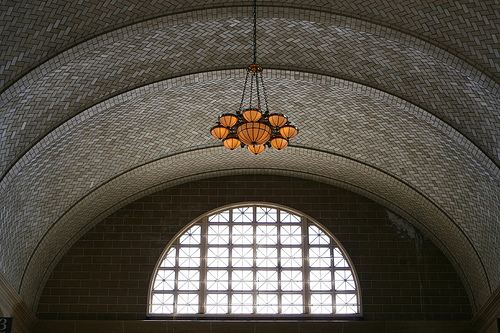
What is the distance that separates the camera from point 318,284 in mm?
18859

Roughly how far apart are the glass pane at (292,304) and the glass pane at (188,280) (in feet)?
7.50

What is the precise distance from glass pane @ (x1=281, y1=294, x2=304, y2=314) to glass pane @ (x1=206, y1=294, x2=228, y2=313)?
151 cm

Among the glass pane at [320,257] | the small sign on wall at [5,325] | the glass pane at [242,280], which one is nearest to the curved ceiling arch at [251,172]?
the glass pane at [320,257]

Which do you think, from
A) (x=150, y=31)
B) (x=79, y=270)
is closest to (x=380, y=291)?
(x=79, y=270)

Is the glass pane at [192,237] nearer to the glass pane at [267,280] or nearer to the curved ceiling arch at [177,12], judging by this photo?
the glass pane at [267,280]

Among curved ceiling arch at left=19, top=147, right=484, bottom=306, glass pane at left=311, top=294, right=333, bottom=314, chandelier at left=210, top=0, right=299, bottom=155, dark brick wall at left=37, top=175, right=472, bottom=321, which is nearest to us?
chandelier at left=210, top=0, right=299, bottom=155

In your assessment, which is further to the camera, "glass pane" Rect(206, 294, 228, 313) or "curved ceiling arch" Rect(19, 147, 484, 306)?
"glass pane" Rect(206, 294, 228, 313)

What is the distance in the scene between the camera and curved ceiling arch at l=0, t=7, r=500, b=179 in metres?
12.5

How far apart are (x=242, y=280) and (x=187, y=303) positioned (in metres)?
1.56

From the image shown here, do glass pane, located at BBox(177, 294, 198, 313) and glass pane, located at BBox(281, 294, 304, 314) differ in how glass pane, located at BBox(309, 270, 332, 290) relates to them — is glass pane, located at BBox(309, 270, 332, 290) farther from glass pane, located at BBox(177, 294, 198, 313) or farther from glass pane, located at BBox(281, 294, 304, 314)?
glass pane, located at BBox(177, 294, 198, 313)

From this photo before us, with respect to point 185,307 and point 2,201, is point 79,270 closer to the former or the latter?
point 185,307

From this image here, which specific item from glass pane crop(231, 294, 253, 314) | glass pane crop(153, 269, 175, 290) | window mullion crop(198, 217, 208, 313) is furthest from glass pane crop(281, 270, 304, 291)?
glass pane crop(153, 269, 175, 290)

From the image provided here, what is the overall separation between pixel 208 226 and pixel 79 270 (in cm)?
360

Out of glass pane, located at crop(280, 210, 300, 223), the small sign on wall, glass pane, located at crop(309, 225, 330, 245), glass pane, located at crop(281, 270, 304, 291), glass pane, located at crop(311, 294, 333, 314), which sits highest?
glass pane, located at crop(280, 210, 300, 223)
